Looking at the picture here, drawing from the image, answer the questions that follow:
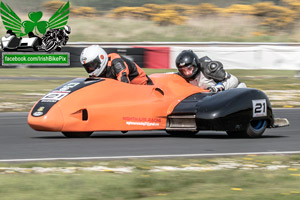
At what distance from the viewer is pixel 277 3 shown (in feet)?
152

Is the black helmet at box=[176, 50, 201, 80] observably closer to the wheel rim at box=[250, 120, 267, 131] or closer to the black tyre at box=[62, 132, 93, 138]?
the wheel rim at box=[250, 120, 267, 131]

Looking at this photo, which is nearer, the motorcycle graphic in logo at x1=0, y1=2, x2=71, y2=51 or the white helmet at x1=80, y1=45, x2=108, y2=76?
the white helmet at x1=80, y1=45, x2=108, y2=76

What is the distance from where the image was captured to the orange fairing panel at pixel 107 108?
29.1 feet

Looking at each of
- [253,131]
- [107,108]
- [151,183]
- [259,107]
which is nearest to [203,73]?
[259,107]

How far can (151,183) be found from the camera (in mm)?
6039

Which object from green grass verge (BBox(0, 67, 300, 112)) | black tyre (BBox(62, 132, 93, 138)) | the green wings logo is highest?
the green wings logo

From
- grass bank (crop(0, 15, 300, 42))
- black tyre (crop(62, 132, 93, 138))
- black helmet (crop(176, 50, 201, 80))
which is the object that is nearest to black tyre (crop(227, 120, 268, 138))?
black helmet (crop(176, 50, 201, 80))

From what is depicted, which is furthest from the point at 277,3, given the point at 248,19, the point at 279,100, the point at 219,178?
the point at 219,178

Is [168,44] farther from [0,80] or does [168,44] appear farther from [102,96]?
[102,96]

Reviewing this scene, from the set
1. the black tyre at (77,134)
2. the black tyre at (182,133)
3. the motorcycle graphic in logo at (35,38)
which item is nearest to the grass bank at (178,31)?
the motorcycle graphic in logo at (35,38)

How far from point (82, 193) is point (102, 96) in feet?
11.8

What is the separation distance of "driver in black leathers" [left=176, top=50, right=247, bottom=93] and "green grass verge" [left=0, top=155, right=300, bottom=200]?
3031 millimetres

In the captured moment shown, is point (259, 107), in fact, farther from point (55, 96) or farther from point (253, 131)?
point (55, 96)

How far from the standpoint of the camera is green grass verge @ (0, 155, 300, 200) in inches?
218
